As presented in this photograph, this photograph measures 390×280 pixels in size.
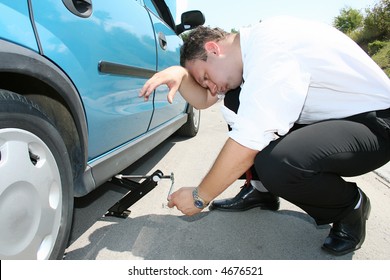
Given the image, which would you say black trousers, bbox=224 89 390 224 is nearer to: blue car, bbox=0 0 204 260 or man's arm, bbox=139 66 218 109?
man's arm, bbox=139 66 218 109

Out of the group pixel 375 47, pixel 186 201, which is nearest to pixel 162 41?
pixel 186 201

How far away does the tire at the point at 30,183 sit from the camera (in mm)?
941

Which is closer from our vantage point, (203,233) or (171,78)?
(171,78)

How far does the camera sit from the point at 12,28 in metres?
0.96

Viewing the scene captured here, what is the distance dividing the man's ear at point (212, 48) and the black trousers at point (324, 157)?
0.43 metres

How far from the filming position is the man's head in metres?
1.38

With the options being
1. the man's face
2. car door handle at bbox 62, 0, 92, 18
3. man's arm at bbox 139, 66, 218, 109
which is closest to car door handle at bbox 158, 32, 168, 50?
man's arm at bbox 139, 66, 218, 109

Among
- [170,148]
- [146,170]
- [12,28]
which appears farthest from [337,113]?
[170,148]

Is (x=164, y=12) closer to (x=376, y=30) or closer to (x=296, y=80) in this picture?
(x=296, y=80)

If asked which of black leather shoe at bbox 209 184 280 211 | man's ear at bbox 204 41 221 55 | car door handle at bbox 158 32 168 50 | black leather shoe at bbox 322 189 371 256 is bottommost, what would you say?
black leather shoe at bbox 209 184 280 211

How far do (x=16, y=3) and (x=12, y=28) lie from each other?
0.27 ft

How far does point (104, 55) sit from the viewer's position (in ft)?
4.52

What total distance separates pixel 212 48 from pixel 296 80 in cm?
39

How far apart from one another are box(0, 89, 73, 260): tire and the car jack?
1.72 feet
